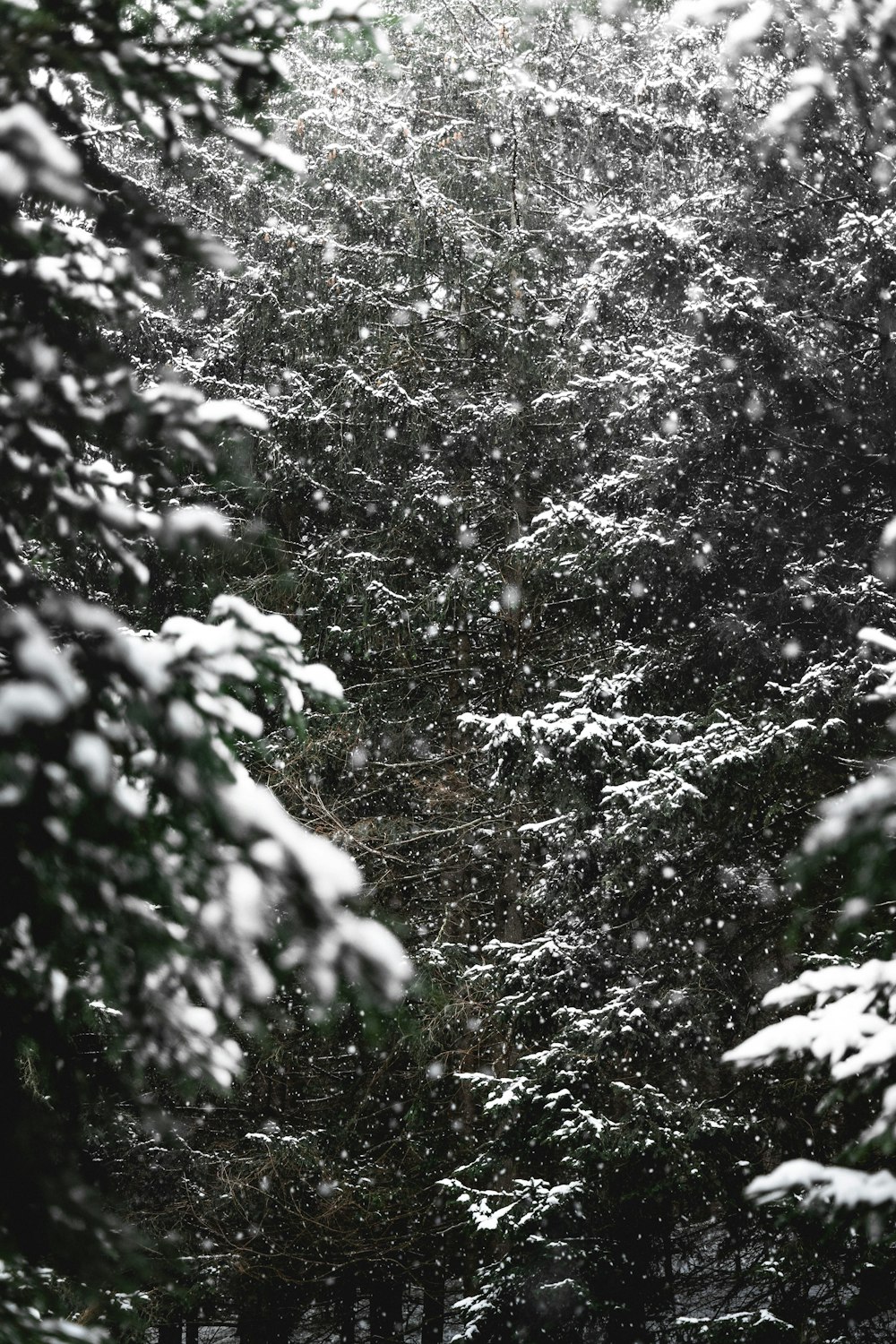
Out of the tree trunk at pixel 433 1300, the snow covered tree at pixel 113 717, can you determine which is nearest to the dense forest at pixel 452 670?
the snow covered tree at pixel 113 717

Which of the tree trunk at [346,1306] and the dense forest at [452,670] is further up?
the dense forest at [452,670]

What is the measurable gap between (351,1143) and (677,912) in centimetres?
448

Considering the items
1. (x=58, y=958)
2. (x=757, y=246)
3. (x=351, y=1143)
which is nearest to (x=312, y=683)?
(x=58, y=958)

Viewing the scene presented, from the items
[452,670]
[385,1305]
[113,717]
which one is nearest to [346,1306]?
[385,1305]

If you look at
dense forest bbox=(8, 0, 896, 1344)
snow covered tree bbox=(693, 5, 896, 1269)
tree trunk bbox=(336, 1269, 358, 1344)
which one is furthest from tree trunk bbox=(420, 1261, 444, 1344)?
snow covered tree bbox=(693, 5, 896, 1269)

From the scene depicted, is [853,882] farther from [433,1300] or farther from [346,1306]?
[346,1306]

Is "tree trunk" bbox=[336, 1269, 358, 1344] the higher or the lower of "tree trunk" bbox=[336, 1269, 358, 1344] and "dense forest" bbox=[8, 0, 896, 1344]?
the lower

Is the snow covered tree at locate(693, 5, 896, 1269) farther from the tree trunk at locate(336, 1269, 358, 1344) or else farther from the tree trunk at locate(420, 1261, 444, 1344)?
the tree trunk at locate(336, 1269, 358, 1344)

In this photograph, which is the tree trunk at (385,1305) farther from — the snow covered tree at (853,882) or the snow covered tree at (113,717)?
the snow covered tree at (113,717)

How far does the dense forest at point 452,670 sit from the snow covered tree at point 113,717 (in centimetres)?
2

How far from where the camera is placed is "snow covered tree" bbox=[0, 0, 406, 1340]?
2.16 meters

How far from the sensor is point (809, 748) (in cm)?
796

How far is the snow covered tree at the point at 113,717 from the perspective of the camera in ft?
7.10

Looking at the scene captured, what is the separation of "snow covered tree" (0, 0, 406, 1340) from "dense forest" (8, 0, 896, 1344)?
0.06 feet
